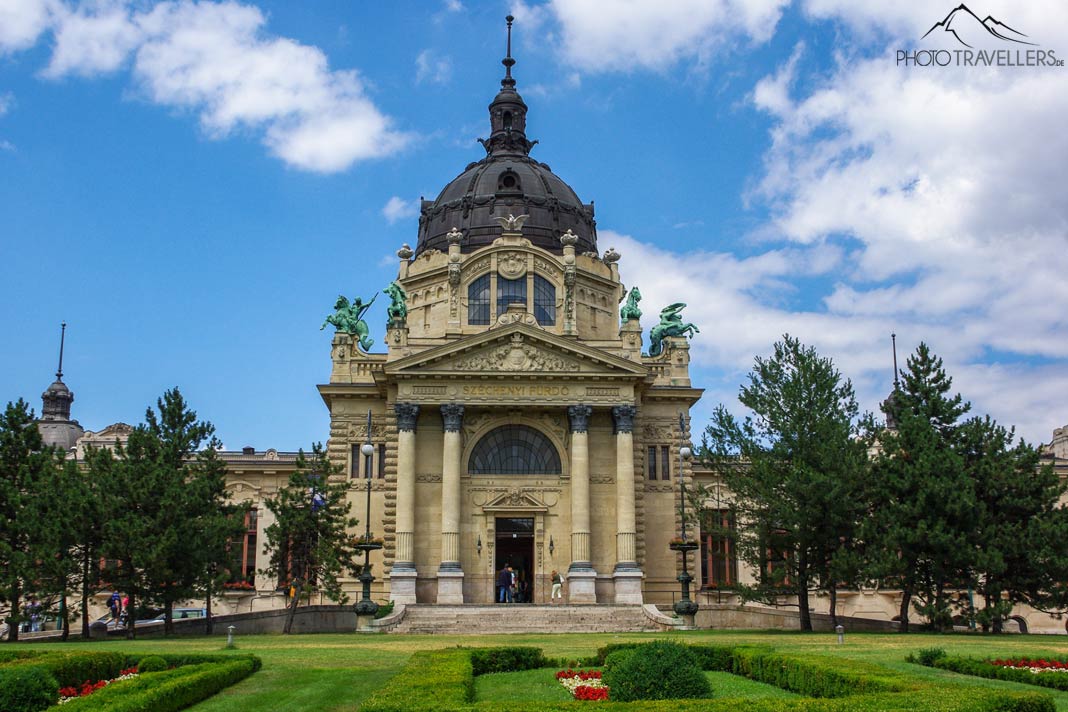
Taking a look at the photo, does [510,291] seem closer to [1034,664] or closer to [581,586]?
[581,586]

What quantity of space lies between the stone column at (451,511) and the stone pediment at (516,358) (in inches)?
86.1

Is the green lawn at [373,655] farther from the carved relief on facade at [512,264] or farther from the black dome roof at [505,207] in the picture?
the black dome roof at [505,207]

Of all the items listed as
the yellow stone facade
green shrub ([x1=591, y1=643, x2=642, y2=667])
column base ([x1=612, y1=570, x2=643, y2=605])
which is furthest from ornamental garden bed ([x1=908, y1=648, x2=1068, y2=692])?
the yellow stone facade

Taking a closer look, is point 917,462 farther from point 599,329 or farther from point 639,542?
point 599,329

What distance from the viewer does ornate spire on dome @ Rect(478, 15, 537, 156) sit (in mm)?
74062

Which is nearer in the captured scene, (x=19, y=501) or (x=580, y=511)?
(x=19, y=501)

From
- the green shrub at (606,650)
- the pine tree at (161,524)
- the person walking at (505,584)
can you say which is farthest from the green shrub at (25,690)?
the person walking at (505,584)

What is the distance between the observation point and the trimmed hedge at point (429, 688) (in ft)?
53.1

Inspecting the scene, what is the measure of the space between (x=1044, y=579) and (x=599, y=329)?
99.5 ft

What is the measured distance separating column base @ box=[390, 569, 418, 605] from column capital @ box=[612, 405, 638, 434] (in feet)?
40.0

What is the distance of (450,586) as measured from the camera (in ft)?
170

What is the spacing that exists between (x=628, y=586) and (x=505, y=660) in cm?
2646

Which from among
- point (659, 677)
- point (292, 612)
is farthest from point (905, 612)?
point (659, 677)

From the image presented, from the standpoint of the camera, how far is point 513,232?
62.5m
